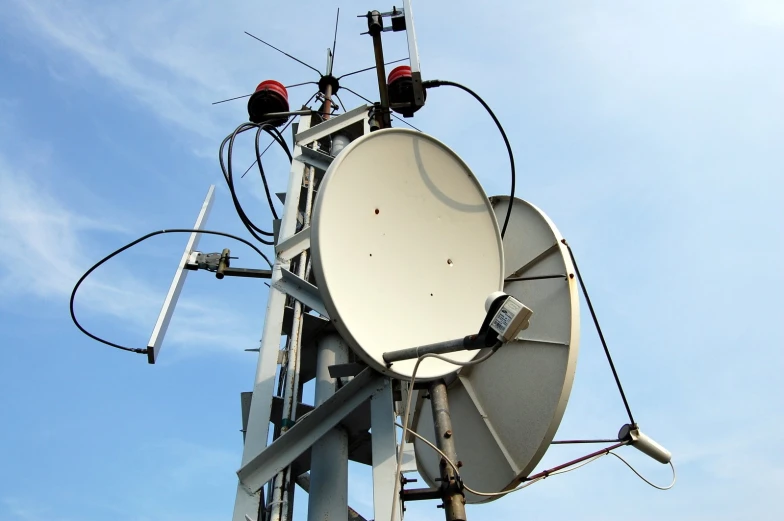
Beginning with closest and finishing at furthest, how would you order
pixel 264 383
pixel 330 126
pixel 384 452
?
pixel 384 452, pixel 264 383, pixel 330 126

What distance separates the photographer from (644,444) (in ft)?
13.5

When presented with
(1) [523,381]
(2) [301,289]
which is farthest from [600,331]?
(2) [301,289]

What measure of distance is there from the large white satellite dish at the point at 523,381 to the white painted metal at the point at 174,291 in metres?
2.02

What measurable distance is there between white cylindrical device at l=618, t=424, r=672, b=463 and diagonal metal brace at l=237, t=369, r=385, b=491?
5.87ft

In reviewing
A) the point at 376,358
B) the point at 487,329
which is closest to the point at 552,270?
the point at 376,358

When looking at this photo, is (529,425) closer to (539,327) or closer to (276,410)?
(539,327)

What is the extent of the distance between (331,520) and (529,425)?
141 centimetres

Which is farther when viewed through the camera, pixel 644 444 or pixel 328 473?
pixel 644 444

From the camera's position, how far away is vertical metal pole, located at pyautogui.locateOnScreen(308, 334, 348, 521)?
3.40m

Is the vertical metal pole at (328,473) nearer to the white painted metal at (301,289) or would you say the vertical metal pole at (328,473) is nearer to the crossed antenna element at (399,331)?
the crossed antenna element at (399,331)

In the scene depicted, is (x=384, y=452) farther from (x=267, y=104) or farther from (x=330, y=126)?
(x=267, y=104)

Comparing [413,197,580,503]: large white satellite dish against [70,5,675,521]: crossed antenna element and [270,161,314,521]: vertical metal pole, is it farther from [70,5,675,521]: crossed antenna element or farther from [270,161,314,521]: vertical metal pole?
[270,161,314,521]: vertical metal pole

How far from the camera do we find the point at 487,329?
2492 millimetres

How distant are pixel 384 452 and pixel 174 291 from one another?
218 centimetres
